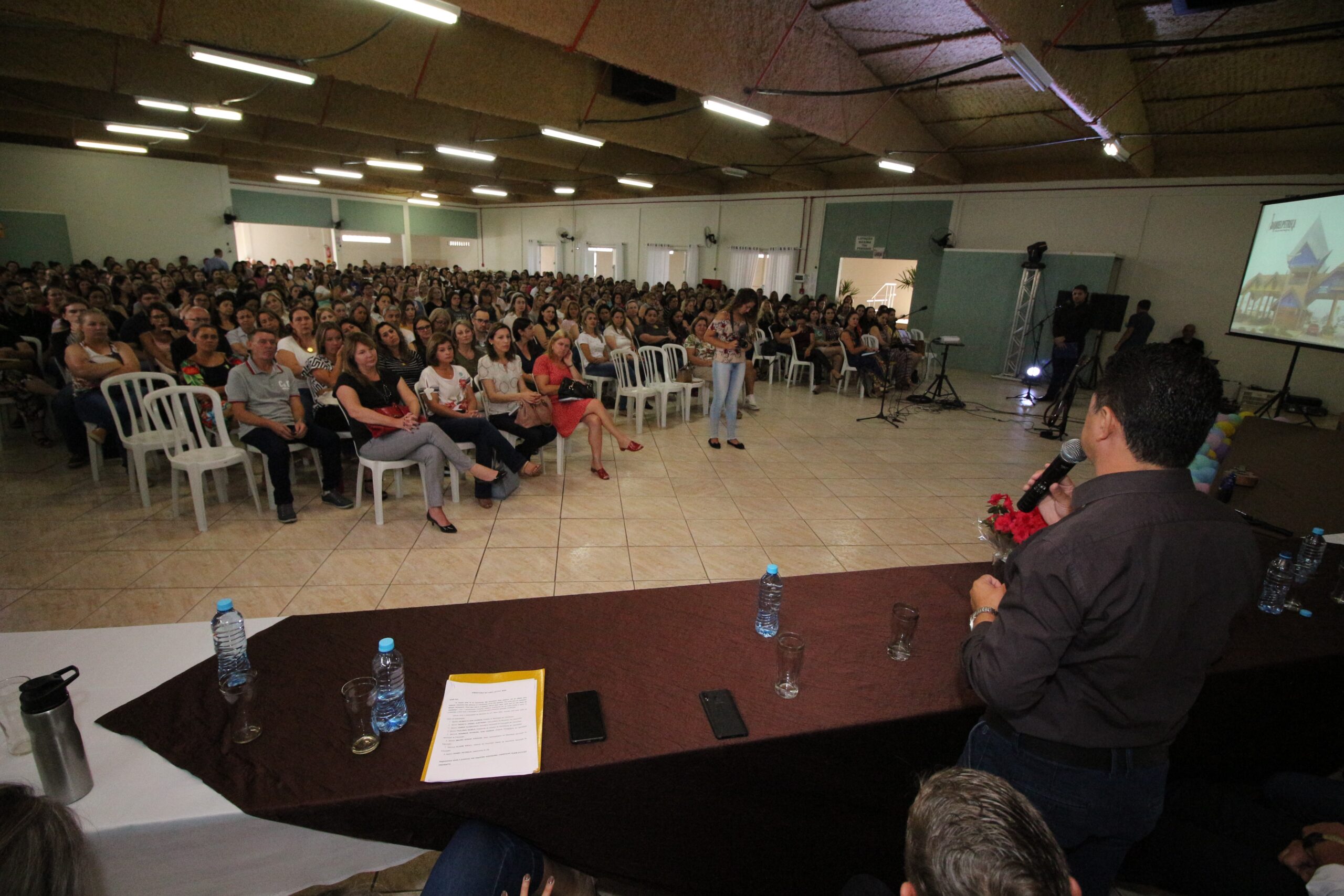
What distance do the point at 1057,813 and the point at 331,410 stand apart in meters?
4.43

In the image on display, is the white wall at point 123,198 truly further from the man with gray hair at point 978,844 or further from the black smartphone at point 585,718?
the man with gray hair at point 978,844

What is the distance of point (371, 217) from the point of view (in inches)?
807

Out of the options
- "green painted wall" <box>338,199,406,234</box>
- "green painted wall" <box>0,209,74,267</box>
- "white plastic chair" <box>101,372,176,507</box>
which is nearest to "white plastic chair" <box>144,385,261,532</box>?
"white plastic chair" <box>101,372,176,507</box>

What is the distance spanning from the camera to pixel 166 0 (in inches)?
204

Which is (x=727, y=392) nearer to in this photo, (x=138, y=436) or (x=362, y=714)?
(x=138, y=436)

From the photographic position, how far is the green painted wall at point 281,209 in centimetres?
1731

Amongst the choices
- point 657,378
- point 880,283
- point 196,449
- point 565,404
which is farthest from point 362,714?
point 880,283

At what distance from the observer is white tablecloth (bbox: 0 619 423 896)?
3.66ft

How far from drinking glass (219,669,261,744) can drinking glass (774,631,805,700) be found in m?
1.19

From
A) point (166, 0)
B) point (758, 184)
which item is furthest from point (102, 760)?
point (758, 184)

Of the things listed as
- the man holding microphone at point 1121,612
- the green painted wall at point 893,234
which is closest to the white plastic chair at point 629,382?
the man holding microphone at point 1121,612

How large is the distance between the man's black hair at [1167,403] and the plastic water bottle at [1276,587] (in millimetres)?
1576

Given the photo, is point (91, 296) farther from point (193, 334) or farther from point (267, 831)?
point (267, 831)

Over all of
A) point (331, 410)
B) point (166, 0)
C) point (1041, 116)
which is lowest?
point (331, 410)
